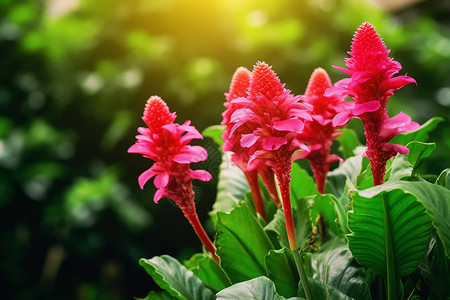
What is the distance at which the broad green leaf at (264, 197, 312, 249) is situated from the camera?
508mm

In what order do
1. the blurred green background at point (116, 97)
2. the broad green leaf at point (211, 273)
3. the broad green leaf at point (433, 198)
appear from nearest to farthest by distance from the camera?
the broad green leaf at point (433, 198) → the broad green leaf at point (211, 273) → the blurred green background at point (116, 97)

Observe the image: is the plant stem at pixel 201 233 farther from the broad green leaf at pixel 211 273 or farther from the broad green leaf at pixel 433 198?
the broad green leaf at pixel 433 198

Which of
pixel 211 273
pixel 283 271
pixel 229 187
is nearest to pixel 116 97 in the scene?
pixel 229 187

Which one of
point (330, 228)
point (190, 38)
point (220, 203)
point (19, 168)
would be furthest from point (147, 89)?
point (330, 228)

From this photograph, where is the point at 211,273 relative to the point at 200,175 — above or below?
below

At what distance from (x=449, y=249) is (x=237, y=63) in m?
1.72

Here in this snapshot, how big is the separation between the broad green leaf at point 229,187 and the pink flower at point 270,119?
240mm

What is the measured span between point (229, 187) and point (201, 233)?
7.0 inches

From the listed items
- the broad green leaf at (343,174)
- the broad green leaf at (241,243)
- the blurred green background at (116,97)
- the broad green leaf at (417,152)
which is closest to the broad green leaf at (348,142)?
the broad green leaf at (343,174)

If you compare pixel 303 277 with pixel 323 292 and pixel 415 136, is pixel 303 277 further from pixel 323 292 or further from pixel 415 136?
pixel 415 136

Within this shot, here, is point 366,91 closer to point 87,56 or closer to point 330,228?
point 330,228

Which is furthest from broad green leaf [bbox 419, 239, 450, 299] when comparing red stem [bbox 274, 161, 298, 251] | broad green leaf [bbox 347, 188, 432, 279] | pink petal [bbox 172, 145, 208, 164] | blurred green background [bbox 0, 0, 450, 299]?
blurred green background [bbox 0, 0, 450, 299]

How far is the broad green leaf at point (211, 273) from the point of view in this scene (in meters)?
0.58

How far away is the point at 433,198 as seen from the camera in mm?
398
